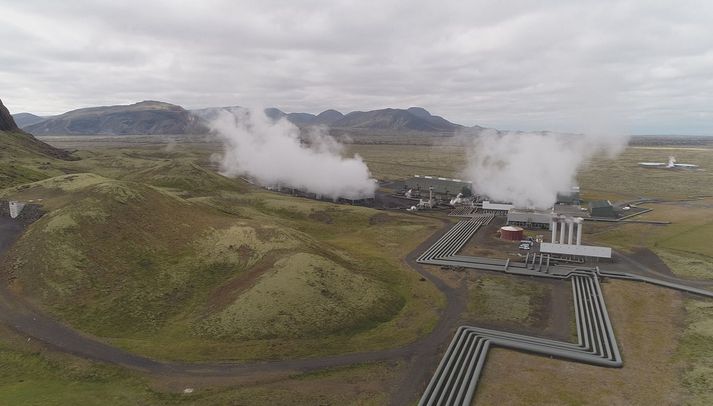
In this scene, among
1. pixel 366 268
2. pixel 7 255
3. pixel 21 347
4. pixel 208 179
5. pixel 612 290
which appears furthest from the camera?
pixel 208 179

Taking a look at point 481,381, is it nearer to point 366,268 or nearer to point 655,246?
point 366,268

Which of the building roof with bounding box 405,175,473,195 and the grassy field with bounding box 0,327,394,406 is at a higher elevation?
the building roof with bounding box 405,175,473,195

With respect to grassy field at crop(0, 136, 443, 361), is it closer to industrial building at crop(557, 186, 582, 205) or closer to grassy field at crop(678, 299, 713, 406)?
grassy field at crop(678, 299, 713, 406)

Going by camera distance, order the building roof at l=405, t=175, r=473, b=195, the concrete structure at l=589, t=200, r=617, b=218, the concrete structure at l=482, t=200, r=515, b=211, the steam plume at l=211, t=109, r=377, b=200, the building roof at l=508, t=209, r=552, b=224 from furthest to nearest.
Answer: the building roof at l=405, t=175, r=473, b=195
the steam plume at l=211, t=109, r=377, b=200
the concrete structure at l=482, t=200, r=515, b=211
the concrete structure at l=589, t=200, r=617, b=218
the building roof at l=508, t=209, r=552, b=224

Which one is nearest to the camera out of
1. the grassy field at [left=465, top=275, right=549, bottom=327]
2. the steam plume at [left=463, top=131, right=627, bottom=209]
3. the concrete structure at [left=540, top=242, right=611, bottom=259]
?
the grassy field at [left=465, top=275, right=549, bottom=327]

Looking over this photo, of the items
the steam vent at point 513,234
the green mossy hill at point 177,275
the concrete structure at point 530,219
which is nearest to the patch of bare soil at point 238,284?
the green mossy hill at point 177,275

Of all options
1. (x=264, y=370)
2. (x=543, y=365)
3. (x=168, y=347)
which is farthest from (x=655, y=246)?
(x=168, y=347)

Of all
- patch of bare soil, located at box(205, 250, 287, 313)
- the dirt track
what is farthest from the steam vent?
patch of bare soil, located at box(205, 250, 287, 313)
